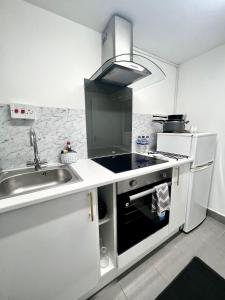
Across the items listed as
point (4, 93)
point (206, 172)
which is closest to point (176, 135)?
point (206, 172)

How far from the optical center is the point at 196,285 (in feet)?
3.28

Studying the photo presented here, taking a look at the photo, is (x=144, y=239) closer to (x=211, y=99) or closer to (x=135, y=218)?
(x=135, y=218)

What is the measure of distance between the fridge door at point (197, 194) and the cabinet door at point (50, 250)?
1098 millimetres

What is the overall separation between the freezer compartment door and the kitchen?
0.02 metres

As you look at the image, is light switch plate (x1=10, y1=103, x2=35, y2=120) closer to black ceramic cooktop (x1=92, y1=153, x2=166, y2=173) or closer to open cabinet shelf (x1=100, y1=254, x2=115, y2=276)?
black ceramic cooktop (x1=92, y1=153, x2=166, y2=173)

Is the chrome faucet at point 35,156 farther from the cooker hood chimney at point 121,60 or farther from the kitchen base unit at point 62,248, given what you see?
the cooker hood chimney at point 121,60

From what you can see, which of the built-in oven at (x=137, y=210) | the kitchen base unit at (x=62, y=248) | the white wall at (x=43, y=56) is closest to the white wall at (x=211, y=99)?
A: the built-in oven at (x=137, y=210)

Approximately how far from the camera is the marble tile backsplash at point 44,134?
994 millimetres

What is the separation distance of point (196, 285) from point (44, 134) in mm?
1742

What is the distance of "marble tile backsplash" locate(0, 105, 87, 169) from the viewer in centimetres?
99

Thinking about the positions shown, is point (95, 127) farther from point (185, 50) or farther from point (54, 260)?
point (185, 50)

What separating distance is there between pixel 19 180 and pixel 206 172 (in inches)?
74.6

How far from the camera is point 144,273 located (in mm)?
1093

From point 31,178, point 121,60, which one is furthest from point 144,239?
point 121,60
